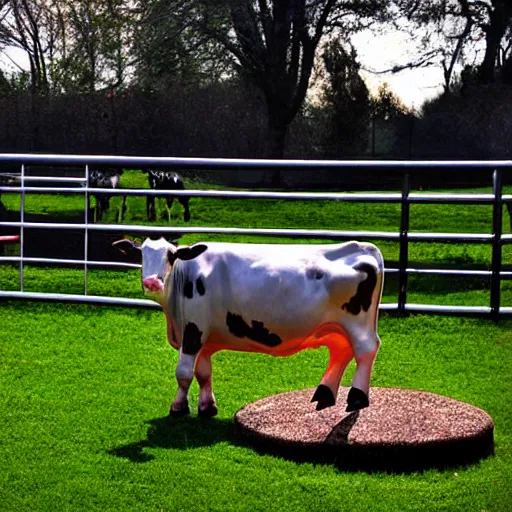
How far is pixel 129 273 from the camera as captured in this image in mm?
11742

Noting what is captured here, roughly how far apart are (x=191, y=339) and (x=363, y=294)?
2.95ft

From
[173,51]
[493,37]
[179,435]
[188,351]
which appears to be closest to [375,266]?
[188,351]

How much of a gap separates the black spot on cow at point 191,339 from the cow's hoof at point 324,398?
642 millimetres

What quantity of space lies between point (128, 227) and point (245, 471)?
4374 mm

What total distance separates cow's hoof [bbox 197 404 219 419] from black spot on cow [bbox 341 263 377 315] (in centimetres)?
101

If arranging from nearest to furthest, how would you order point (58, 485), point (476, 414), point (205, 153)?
point (58, 485), point (476, 414), point (205, 153)

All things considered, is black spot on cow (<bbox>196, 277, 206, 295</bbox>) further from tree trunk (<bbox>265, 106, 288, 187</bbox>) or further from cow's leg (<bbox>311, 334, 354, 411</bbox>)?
tree trunk (<bbox>265, 106, 288, 187</bbox>)

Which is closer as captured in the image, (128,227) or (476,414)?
(476,414)

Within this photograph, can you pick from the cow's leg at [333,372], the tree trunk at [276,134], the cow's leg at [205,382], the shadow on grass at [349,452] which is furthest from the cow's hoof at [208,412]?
the tree trunk at [276,134]

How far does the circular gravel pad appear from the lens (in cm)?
520

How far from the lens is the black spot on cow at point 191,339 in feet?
18.9

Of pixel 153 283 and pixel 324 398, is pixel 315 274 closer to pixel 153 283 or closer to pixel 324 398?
pixel 324 398

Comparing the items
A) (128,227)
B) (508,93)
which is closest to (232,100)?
Result: (508,93)

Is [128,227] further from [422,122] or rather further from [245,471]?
[422,122]
